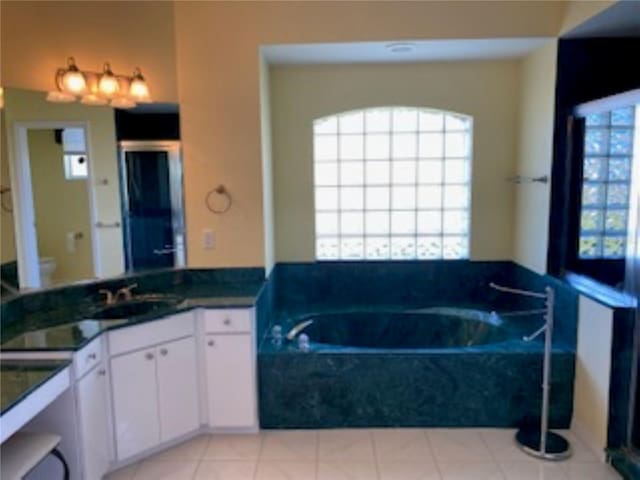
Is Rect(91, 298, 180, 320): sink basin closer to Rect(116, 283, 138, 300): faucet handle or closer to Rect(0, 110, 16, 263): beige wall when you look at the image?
Rect(116, 283, 138, 300): faucet handle

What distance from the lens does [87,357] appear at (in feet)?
7.61

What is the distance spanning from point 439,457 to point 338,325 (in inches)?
49.8

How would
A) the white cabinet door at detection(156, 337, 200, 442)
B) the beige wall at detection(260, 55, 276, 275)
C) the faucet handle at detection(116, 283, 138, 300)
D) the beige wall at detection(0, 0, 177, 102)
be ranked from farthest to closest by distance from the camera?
the beige wall at detection(260, 55, 276, 275) → the faucet handle at detection(116, 283, 138, 300) → the beige wall at detection(0, 0, 177, 102) → the white cabinet door at detection(156, 337, 200, 442)

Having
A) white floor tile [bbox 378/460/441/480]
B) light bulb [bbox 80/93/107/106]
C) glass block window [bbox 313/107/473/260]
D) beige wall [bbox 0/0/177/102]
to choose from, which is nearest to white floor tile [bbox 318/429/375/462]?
white floor tile [bbox 378/460/441/480]

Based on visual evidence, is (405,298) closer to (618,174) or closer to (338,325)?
(338,325)

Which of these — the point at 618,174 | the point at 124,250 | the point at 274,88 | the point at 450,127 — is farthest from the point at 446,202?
the point at 124,250

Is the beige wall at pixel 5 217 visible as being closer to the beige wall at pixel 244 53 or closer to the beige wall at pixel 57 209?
the beige wall at pixel 57 209

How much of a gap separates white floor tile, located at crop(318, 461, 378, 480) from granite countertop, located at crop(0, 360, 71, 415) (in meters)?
1.39

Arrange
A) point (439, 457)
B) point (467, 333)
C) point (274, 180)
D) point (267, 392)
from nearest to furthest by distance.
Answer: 1. point (439, 457)
2. point (267, 392)
3. point (467, 333)
4. point (274, 180)

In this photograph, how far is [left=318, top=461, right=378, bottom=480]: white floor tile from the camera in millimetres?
2520

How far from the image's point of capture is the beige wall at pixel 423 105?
3.65 meters

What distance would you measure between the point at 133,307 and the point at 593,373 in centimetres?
264

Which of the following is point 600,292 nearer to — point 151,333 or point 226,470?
point 226,470

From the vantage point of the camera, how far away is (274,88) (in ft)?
12.2
